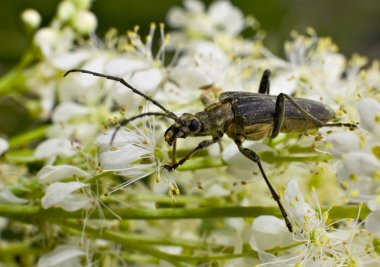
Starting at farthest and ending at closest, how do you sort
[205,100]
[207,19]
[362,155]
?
[207,19] → [205,100] → [362,155]

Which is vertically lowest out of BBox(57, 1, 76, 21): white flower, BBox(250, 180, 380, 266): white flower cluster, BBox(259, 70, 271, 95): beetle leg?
BBox(250, 180, 380, 266): white flower cluster

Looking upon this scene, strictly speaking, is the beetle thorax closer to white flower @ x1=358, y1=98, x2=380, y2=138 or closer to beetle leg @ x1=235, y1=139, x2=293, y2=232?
beetle leg @ x1=235, y1=139, x2=293, y2=232

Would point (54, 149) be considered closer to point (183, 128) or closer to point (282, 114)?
point (183, 128)

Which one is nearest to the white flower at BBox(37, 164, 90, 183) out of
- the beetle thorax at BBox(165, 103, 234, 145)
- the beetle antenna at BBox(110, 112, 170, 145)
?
the beetle antenna at BBox(110, 112, 170, 145)

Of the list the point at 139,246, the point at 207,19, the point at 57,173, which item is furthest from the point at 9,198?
the point at 207,19

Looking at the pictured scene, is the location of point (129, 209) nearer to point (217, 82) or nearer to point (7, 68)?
point (217, 82)

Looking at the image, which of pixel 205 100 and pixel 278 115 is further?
pixel 205 100
